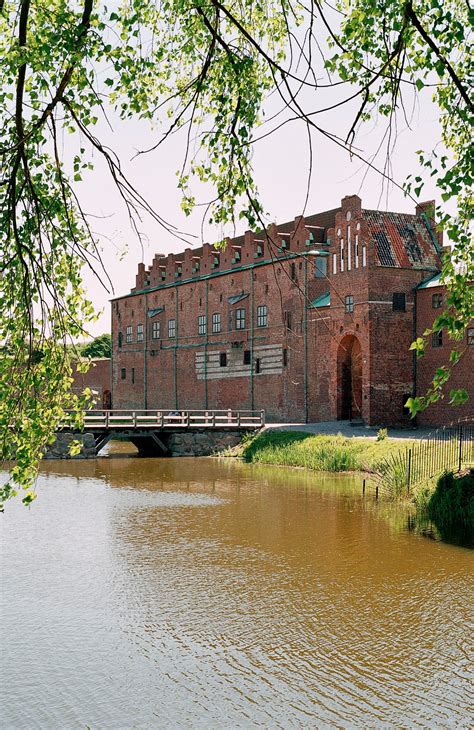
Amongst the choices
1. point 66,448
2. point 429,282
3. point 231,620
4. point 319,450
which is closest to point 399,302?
point 429,282

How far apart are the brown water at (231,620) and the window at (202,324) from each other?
26.7 metres

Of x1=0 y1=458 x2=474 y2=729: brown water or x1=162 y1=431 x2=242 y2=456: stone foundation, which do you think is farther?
x1=162 y1=431 x2=242 y2=456: stone foundation

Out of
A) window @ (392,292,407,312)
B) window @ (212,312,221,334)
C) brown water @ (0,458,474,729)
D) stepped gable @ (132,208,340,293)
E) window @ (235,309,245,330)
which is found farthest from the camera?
window @ (212,312,221,334)

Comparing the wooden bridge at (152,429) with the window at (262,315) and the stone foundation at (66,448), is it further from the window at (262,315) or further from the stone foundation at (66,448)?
the window at (262,315)

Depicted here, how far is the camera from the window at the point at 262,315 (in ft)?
130

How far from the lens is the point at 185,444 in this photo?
33.9 m

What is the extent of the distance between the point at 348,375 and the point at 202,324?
12.7 meters

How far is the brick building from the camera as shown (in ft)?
106

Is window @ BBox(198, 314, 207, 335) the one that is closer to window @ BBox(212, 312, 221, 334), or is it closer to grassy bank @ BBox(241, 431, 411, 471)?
window @ BBox(212, 312, 221, 334)

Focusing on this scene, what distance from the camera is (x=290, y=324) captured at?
3744cm

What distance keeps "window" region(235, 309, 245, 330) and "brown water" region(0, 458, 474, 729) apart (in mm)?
23458

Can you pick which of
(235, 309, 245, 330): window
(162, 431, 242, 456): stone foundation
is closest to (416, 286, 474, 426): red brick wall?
(162, 431, 242, 456): stone foundation

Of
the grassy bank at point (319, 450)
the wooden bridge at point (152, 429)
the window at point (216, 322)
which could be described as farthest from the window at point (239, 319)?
the grassy bank at point (319, 450)

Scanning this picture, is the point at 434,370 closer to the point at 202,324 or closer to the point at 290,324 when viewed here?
the point at 290,324
